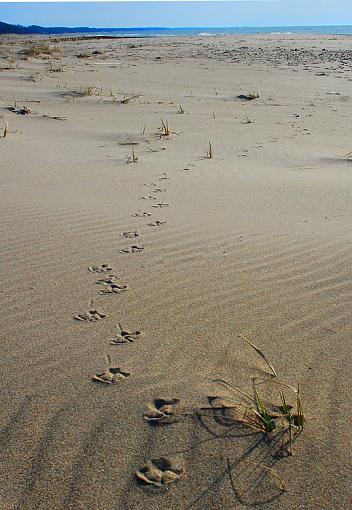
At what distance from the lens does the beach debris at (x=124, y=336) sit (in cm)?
230

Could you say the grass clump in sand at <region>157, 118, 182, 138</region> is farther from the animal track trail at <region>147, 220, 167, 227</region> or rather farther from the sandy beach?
the animal track trail at <region>147, 220, 167, 227</region>

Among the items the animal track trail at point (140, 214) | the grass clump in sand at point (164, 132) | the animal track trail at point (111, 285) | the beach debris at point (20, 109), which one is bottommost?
the animal track trail at point (111, 285)

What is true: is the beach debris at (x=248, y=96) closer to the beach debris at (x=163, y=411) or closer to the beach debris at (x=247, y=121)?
the beach debris at (x=247, y=121)

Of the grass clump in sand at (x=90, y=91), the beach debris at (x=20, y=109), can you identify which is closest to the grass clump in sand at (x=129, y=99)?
the grass clump in sand at (x=90, y=91)

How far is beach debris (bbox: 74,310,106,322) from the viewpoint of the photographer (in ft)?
8.18

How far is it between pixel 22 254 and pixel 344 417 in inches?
84.8

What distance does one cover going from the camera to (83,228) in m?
3.67

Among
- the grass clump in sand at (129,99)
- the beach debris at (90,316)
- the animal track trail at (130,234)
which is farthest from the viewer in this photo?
the grass clump in sand at (129,99)

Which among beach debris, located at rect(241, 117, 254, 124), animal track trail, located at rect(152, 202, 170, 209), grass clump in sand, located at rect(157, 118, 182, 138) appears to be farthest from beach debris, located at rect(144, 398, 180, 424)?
beach debris, located at rect(241, 117, 254, 124)

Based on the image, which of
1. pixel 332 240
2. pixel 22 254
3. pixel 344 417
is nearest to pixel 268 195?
pixel 332 240

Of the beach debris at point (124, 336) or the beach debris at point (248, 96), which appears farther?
the beach debris at point (248, 96)

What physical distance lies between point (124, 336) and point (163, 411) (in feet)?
1.82

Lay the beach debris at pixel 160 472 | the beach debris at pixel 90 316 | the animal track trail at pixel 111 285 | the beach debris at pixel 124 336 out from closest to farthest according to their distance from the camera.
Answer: the beach debris at pixel 160 472 < the beach debris at pixel 124 336 < the beach debris at pixel 90 316 < the animal track trail at pixel 111 285

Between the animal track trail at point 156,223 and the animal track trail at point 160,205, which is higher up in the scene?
the animal track trail at point 160,205
